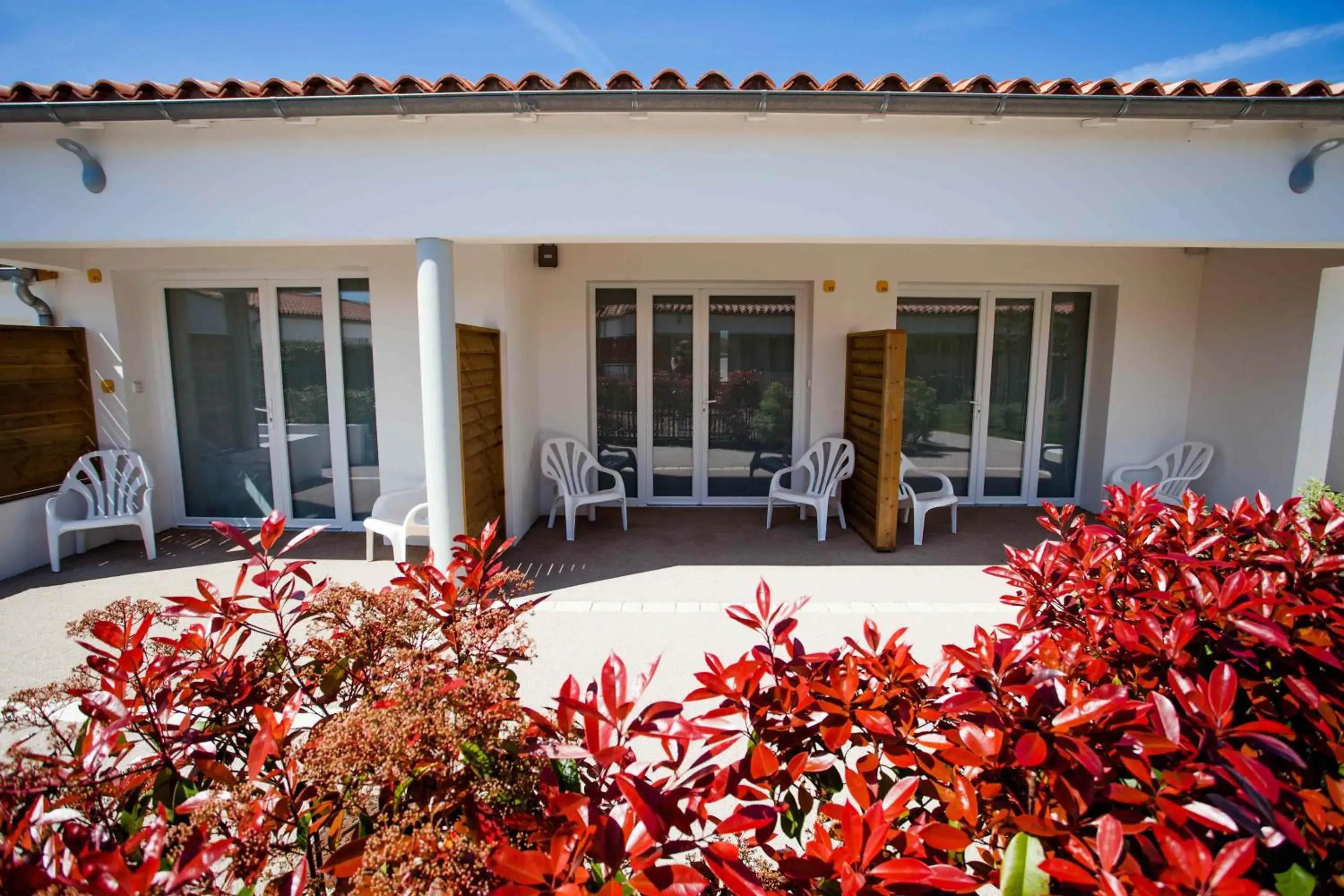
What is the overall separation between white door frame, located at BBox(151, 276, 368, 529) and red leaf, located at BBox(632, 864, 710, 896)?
21.9ft

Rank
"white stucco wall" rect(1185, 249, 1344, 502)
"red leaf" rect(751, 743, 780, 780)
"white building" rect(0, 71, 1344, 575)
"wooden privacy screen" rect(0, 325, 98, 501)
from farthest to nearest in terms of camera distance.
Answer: "white stucco wall" rect(1185, 249, 1344, 502)
"wooden privacy screen" rect(0, 325, 98, 501)
"white building" rect(0, 71, 1344, 575)
"red leaf" rect(751, 743, 780, 780)

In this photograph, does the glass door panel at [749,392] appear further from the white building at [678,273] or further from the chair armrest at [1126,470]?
the chair armrest at [1126,470]

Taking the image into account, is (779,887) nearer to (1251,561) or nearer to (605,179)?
(1251,561)

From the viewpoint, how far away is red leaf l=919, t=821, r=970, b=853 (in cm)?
121

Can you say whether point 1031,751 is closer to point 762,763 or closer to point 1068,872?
point 1068,872

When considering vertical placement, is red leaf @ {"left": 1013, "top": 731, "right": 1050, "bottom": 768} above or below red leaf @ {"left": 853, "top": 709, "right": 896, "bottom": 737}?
above

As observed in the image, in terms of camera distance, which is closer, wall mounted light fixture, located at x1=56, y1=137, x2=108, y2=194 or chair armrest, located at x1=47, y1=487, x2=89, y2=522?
wall mounted light fixture, located at x1=56, y1=137, x2=108, y2=194

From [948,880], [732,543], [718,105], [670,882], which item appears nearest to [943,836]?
[948,880]

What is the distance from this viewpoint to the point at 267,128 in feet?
15.2

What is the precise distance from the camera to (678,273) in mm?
7613

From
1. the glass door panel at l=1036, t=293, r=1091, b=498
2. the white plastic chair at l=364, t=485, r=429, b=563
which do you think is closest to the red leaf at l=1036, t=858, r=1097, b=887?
the white plastic chair at l=364, t=485, r=429, b=563

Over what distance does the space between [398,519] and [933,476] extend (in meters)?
5.89

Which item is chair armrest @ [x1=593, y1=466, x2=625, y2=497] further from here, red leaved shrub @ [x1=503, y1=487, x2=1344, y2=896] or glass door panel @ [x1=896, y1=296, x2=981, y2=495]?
red leaved shrub @ [x1=503, y1=487, x2=1344, y2=896]

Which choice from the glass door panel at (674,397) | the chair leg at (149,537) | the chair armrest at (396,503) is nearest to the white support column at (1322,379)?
the glass door panel at (674,397)
